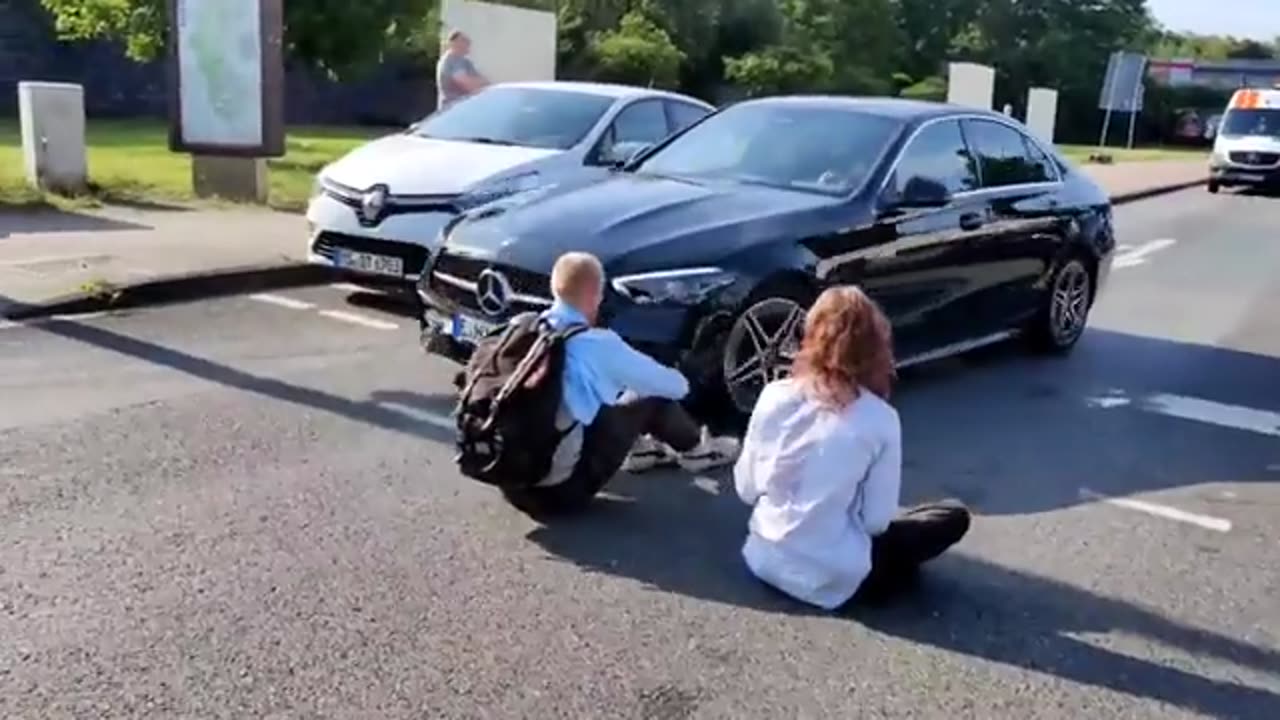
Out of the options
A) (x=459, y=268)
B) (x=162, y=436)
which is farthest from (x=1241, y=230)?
(x=162, y=436)

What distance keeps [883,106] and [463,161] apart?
329cm

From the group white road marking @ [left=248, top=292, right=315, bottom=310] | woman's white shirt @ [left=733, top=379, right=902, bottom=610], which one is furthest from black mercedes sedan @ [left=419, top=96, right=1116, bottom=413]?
white road marking @ [left=248, top=292, right=315, bottom=310]

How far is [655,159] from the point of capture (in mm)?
8609

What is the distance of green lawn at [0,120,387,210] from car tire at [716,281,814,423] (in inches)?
345

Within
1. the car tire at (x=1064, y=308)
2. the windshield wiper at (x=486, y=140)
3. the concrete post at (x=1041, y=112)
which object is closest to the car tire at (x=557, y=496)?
the car tire at (x=1064, y=308)

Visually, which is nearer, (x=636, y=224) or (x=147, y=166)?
(x=636, y=224)

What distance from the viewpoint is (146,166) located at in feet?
58.6

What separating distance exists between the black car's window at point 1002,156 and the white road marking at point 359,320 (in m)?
3.95

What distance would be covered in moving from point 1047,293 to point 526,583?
19.1ft

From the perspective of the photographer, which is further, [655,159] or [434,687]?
[655,159]

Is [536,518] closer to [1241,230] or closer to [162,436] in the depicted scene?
[162,436]

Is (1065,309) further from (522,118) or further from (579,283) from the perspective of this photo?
(579,283)

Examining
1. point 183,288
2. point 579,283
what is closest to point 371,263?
point 183,288

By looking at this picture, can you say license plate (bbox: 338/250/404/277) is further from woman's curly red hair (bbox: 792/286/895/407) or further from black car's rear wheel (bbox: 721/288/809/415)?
woman's curly red hair (bbox: 792/286/895/407)
